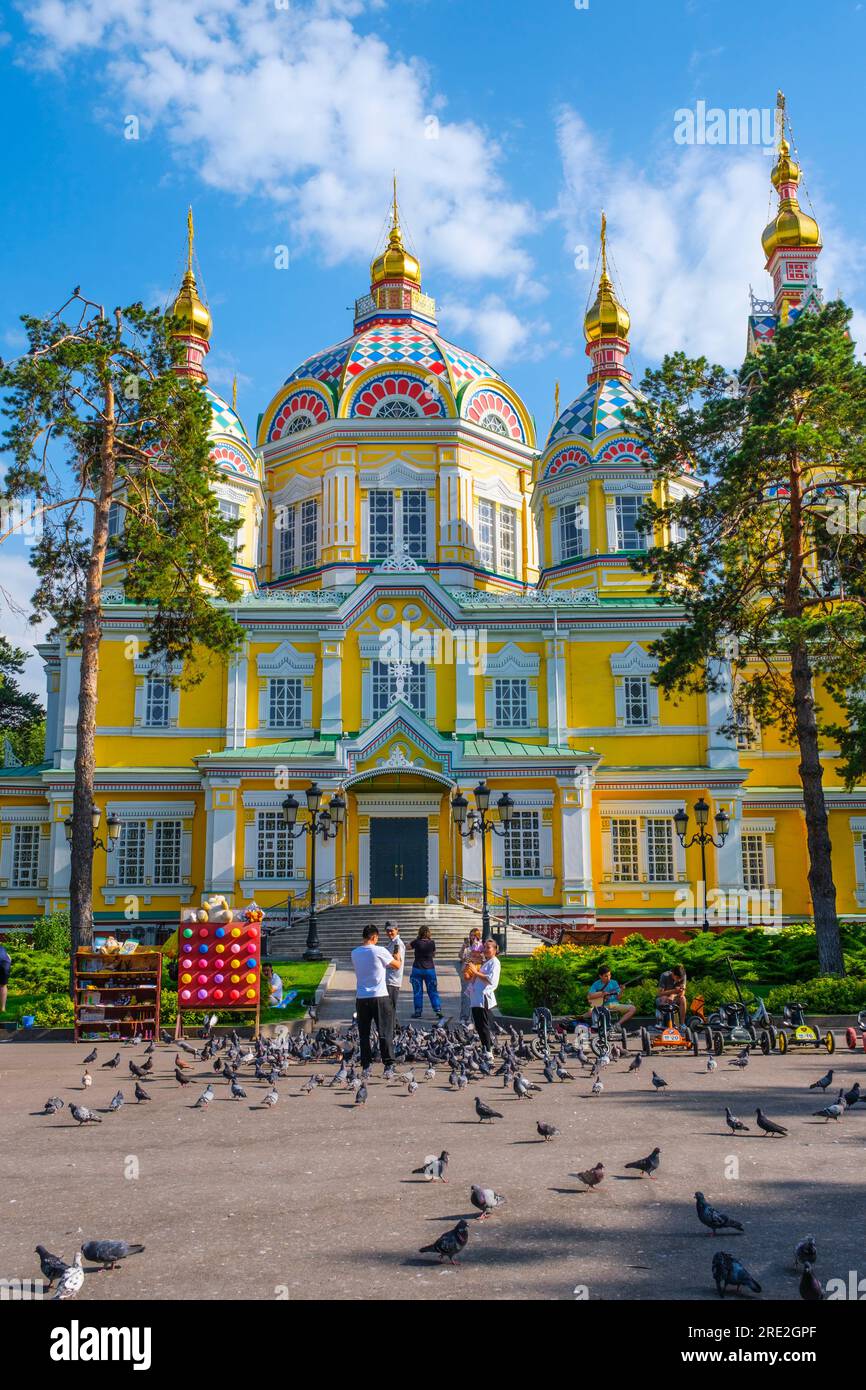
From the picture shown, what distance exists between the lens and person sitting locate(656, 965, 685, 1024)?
51.4 ft

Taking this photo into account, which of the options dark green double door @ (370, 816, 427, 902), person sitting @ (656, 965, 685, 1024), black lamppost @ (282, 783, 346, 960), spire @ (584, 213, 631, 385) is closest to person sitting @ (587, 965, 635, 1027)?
person sitting @ (656, 965, 685, 1024)

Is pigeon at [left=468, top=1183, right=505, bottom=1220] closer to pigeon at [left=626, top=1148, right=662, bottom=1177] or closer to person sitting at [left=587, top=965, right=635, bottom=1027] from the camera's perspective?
Result: pigeon at [left=626, top=1148, right=662, bottom=1177]

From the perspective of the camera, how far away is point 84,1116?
1021 centimetres

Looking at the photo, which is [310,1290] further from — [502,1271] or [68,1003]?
[68,1003]

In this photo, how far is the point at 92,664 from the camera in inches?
833

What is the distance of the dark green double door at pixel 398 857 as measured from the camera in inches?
1310

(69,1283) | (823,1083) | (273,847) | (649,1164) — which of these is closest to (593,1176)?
(649,1164)

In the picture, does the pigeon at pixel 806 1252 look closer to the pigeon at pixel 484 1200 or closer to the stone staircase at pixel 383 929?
the pigeon at pixel 484 1200

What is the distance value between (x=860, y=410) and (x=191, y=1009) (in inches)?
566

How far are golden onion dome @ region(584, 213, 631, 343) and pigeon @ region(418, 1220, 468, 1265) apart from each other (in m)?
38.7

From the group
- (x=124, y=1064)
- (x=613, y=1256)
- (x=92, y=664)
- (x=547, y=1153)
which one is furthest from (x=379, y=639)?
(x=613, y=1256)

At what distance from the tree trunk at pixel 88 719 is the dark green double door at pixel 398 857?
13.5 meters

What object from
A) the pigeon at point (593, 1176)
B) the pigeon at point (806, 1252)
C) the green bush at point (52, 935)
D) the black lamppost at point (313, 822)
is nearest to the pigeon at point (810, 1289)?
the pigeon at point (806, 1252)

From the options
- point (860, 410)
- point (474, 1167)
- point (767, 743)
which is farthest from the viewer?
point (767, 743)
